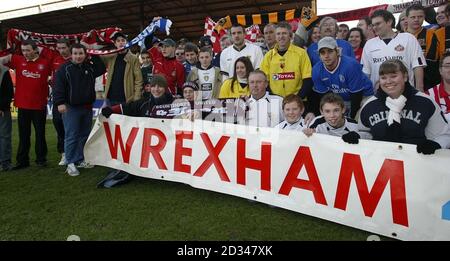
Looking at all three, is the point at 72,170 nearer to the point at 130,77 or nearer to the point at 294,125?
the point at 130,77

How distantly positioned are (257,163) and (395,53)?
86.9 inches

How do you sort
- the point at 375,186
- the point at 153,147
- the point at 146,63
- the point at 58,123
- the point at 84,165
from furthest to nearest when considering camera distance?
the point at 146,63
the point at 58,123
the point at 84,165
the point at 153,147
the point at 375,186

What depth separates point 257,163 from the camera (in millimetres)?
3750

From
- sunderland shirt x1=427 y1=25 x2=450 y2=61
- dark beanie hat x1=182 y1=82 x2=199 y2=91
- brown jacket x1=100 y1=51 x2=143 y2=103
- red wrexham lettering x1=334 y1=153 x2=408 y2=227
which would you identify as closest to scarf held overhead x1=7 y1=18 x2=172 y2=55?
brown jacket x1=100 y1=51 x2=143 y2=103

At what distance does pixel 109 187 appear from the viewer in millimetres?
4578

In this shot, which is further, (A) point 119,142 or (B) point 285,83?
(A) point 119,142

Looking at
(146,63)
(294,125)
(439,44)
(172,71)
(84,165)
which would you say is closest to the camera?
(294,125)

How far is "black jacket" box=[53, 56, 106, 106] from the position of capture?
16.8ft

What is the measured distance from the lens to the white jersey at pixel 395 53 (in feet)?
13.9

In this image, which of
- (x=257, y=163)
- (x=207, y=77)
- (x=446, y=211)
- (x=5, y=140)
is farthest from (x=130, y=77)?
(x=446, y=211)

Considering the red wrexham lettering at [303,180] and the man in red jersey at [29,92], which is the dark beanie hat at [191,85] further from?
the man in red jersey at [29,92]

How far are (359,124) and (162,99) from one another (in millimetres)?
2558

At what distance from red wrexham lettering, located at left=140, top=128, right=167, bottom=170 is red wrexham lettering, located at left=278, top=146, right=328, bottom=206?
5.35 ft

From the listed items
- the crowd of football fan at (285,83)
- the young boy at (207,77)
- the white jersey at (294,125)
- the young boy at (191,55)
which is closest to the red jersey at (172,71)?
the crowd of football fan at (285,83)
